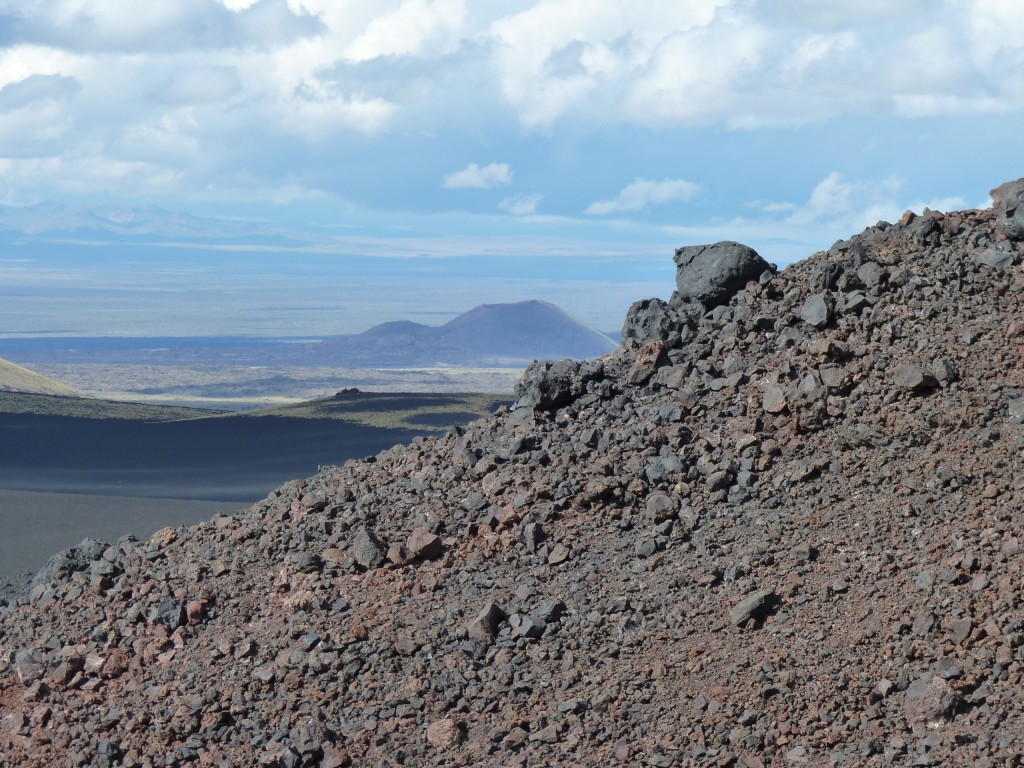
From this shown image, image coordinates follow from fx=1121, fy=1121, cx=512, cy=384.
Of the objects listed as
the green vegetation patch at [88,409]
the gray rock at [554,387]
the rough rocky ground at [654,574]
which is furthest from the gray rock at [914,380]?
the green vegetation patch at [88,409]

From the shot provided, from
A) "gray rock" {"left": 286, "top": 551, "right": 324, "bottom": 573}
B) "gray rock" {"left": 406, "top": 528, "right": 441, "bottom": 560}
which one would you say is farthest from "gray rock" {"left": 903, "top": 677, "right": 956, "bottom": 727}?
"gray rock" {"left": 286, "top": 551, "right": 324, "bottom": 573}

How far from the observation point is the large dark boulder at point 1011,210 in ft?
25.4

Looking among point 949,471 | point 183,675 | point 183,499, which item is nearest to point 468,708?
point 183,675

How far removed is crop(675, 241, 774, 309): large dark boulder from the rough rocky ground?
0.08ft

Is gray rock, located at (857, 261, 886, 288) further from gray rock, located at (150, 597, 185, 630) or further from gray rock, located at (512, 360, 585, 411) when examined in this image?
gray rock, located at (150, 597, 185, 630)

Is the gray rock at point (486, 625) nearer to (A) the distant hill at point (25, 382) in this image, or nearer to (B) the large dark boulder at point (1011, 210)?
(B) the large dark boulder at point (1011, 210)

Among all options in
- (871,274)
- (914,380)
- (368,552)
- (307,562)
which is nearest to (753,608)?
(914,380)

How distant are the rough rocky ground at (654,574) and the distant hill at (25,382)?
74.4ft

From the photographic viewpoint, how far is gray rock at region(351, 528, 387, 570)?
22.5 ft

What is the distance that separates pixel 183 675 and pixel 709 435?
3460 millimetres

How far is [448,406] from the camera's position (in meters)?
21.5

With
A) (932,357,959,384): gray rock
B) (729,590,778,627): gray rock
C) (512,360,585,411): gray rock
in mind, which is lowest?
(729,590,778,627): gray rock

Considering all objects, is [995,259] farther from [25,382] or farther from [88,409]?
[25,382]

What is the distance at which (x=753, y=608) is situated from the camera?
5719 millimetres
